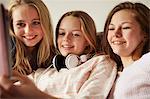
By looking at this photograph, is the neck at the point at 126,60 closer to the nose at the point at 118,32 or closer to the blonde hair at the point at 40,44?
the nose at the point at 118,32

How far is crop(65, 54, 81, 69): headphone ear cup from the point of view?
0.88 metres

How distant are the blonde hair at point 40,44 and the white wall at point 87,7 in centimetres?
2

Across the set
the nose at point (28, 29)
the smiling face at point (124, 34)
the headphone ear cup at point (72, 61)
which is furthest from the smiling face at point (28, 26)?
the smiling face at point (124, 34)

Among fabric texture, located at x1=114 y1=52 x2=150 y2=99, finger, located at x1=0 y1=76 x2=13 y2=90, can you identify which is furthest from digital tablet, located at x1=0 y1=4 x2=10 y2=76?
fabric texture, located at x1=114 y1=52 x2=150 y2=99

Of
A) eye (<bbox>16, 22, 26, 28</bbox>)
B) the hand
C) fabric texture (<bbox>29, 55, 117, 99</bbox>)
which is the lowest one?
fabric texture (<bbox>29, 55, 117, 99</bbox>)

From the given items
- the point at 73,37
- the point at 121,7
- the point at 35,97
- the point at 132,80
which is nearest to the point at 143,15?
the point at 121,7

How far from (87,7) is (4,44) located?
1.25ft

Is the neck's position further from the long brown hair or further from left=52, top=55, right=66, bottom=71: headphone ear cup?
left=52, top=55, right=66, bottom=71: headphone ear cup

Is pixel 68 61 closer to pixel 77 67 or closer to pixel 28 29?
pixel 77 67

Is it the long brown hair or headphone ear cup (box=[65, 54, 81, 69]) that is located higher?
the long brown hair

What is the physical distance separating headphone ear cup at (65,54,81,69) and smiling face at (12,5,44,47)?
0.11 meters

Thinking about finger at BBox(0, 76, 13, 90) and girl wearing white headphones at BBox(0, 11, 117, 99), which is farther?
girl wearing white headphones at BBox(0, 11, 117, 99)

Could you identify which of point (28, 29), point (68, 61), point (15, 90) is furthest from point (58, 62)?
point (15, 90)

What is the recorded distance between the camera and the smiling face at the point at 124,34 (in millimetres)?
Result: 862
